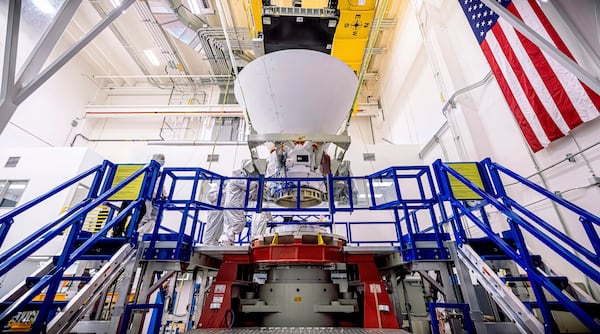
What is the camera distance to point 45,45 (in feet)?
7.02

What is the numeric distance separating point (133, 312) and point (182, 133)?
10.6 m

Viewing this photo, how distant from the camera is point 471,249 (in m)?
3.04

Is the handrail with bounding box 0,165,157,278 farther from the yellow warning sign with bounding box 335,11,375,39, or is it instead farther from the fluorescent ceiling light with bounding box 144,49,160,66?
the fluorescent ceiling light with bounding box 144,49,160,66

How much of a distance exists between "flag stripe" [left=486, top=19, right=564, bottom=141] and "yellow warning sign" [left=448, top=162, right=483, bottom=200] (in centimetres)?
165

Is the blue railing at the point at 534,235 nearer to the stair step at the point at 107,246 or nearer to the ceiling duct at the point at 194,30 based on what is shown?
the stair step at the point at 107,246

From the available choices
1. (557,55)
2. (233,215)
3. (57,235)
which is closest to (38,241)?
(57,235)

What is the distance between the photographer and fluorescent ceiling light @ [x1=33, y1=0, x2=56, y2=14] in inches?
90.0

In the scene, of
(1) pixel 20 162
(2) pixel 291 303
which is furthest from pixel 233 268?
(1) pixel 20 162

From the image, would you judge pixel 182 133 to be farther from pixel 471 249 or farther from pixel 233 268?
pixel 471 249

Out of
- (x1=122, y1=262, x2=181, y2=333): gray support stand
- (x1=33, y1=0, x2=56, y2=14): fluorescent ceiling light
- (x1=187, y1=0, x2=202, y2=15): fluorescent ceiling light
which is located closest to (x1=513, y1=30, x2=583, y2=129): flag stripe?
(x1=122, y1=262, x2=181, y2=333): gray support stand

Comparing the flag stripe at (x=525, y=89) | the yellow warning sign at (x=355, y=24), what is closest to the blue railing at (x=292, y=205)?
the flag stripe at (x=525, y=89)

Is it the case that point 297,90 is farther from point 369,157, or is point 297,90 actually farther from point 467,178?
point 369,157

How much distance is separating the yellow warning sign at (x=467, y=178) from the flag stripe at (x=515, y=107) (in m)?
1.75

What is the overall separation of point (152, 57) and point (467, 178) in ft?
44.3
